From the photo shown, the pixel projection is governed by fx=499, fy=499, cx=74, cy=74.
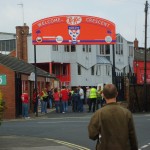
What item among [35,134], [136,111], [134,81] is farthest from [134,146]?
[134,81]

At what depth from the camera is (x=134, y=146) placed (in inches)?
257

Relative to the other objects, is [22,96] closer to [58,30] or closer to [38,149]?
[58,30]

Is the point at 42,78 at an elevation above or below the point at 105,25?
below

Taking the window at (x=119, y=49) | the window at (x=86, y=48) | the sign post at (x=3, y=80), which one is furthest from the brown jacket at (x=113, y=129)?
the window at (x=119, y=49)

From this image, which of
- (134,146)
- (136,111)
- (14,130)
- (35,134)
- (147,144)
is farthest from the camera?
(136,111)

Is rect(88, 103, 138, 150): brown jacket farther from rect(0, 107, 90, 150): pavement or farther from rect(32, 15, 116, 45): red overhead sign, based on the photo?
rect(32, 15, 116, 45): red overhead sign

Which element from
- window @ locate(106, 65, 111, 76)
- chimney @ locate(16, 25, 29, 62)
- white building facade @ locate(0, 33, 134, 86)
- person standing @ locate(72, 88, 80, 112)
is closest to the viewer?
person standing @ locate(72, 88, 80, 112)

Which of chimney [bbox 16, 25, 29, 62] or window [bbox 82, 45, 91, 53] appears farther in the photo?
window [bbox 82, 45, 91, 53]

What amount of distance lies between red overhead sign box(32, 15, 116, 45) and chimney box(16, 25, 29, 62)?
2478 centimetres

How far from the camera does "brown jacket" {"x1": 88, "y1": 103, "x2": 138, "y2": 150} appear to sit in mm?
6411

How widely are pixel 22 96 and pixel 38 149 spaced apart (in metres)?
16.2

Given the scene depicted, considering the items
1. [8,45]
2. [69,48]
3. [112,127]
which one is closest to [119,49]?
[69,48]

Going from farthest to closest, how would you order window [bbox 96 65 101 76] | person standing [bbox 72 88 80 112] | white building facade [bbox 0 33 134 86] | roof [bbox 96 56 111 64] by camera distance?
roof [bbox 96 56 111 64]
window [bbox 96 65 101 76]
white building facade [bbox 0 33 134 86]
person standing [bbox 72 88 80 112]

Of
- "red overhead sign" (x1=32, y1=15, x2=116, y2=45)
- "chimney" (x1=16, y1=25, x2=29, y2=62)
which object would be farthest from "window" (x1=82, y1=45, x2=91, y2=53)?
"red overhead sign" (x1=32, y1=15, x2=116, y2=45)
